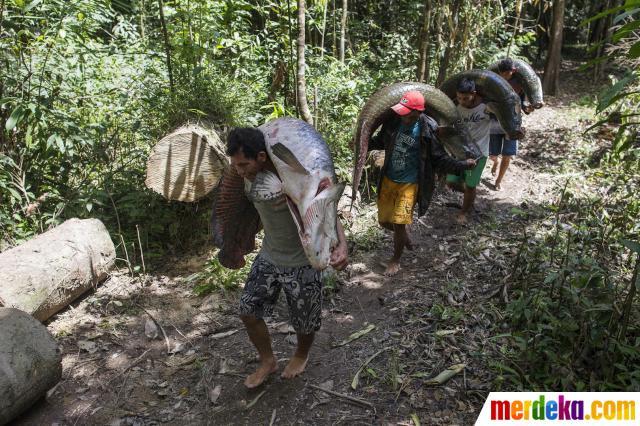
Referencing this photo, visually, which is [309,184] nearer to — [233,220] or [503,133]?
[233,220]

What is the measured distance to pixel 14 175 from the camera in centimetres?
481

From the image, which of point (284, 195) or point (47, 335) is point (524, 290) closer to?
point (284, 195)

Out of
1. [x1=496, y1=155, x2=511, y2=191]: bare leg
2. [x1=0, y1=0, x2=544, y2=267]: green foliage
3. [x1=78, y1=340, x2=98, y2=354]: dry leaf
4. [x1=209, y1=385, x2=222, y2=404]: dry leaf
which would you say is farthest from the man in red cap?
[x1=78, y1=340, x2=98, y2=354]: dry leaf

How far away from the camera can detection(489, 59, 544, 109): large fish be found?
5.97 metres

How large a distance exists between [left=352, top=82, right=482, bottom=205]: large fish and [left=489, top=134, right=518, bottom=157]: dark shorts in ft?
6.93

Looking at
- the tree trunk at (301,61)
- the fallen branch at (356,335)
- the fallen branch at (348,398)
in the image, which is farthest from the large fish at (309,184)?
the tree trunk at (301,61)

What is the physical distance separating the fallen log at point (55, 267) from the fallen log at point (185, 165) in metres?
0.75

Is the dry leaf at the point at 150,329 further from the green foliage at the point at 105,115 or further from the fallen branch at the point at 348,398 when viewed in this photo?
the fallen branch at the point at 348,398

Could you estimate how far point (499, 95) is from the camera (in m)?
5.05

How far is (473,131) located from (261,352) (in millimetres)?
3628

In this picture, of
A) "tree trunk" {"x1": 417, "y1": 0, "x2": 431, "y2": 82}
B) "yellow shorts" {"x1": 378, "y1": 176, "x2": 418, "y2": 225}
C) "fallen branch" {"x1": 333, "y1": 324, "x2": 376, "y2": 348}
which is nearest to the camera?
"fallen branch" {"x1": 333, "y1": 324, "x2": 376, "y2": 348}

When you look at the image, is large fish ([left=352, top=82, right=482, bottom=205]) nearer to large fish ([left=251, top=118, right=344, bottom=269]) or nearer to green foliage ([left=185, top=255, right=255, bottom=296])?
green foliage ([left=185, top=255, right=255, bottom=296])

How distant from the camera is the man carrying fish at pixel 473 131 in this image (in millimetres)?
5203

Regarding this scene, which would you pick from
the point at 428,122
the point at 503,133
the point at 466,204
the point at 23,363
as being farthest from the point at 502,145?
the point at 23,363
